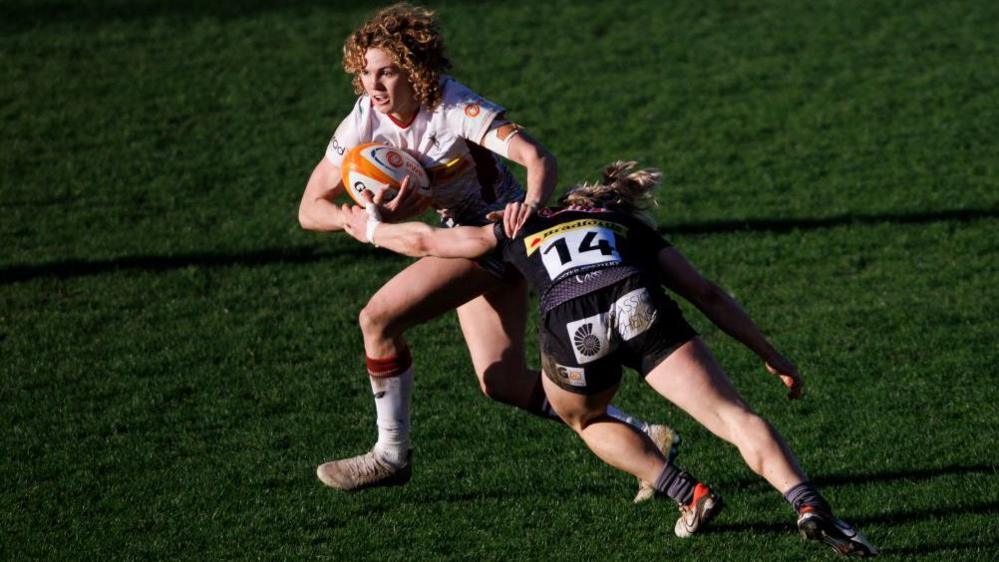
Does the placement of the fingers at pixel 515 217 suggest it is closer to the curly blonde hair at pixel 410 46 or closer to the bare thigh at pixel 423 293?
the bare thigh at pixel 423 293

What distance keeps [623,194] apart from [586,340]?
788 mm

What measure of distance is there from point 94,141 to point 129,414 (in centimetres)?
553

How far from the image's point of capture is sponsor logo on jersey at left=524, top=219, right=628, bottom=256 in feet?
17.5

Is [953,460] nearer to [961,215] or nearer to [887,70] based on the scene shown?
[961,215]

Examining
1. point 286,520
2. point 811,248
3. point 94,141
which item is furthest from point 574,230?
point 94,141

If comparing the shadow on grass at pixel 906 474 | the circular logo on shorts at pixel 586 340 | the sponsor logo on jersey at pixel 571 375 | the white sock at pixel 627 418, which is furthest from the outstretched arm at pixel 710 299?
the shadow on grass at pixel 906 474

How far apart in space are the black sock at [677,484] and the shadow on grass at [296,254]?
16.9 ft

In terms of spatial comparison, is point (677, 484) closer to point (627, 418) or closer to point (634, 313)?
point (634, 313)

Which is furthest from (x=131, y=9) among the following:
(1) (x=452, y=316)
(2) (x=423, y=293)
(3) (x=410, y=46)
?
(2) (x=423, y=293)

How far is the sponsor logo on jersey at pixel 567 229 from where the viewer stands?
5348 millimetres

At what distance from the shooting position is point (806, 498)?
4.84 meters

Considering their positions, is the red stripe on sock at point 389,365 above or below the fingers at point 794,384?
below

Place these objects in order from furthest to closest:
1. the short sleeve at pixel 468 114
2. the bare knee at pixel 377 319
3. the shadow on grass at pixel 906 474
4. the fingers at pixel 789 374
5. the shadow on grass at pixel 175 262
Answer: the shadow on grass at pixel 175 262, the shadow on grass at pixel 906 474, the bare knee at pixel 377 319, the short sleeve at pixel 468 114, the fingers at pixel 789 374

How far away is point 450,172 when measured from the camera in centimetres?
614
